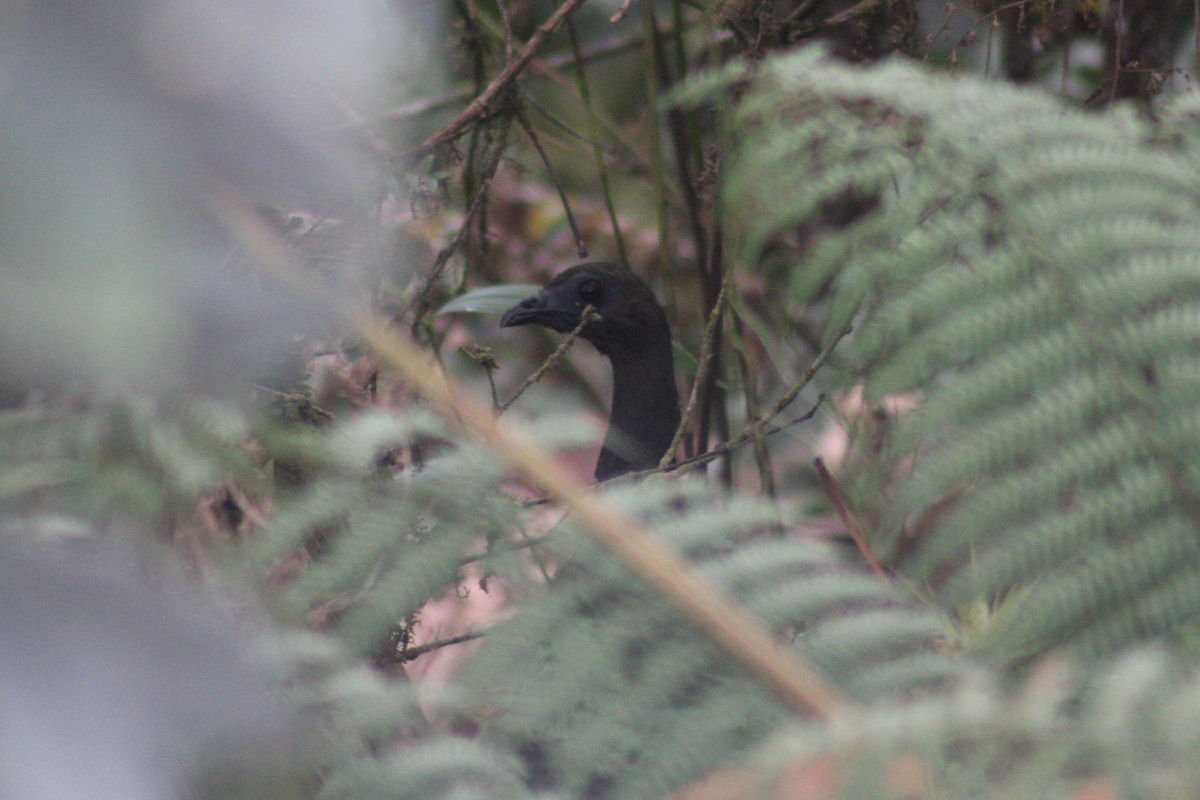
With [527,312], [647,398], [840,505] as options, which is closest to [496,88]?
[527,312]

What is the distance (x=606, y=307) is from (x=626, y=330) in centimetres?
7

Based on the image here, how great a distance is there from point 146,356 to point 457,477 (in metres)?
0.30

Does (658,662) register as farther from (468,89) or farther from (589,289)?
(468,89)

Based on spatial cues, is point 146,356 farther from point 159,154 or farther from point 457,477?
point 457,477

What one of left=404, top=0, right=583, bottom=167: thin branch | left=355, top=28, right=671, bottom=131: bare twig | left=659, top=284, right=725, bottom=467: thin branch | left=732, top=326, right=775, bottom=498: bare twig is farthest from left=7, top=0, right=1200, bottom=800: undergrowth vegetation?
left=355, top=28, right=671, bottom=131: bare twig

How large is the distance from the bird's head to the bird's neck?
0.07ft

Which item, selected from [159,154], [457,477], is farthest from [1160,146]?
[159,154]

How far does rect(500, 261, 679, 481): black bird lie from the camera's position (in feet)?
7.45

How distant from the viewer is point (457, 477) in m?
0.75

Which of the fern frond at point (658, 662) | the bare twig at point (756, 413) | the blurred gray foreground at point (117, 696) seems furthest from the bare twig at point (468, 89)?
the blurred gray foreground at point (117, 696)

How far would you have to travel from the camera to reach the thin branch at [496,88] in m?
1.82

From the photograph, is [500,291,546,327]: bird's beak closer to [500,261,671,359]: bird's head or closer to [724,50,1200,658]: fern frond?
[500,261,671,359]: bird's head

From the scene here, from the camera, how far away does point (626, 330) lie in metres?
2.32

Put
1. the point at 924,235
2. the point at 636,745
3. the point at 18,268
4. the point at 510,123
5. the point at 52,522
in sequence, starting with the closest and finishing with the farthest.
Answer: the point at 18,268
the point at 52,522
the point at 636,745
the point at 924,235
the point at 510,123
